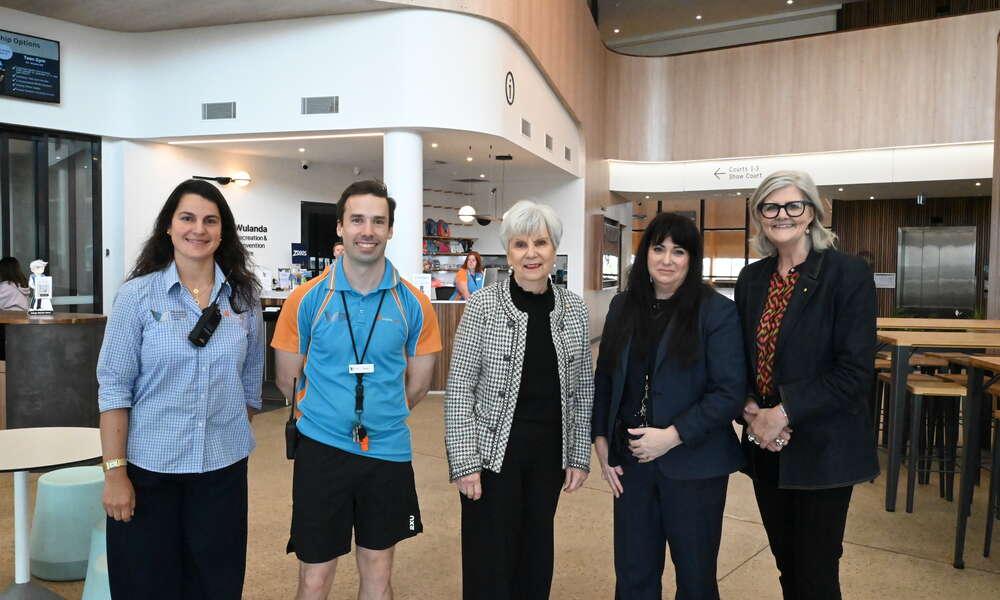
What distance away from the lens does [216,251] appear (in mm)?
2166

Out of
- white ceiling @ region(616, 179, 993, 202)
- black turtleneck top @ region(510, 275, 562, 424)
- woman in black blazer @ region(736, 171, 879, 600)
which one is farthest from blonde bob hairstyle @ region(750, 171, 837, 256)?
white ceiling @ region(616, 179, 993, 202)

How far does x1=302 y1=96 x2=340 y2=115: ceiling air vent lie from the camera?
7.87 metres

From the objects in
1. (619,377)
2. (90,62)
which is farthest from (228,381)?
(90,62)

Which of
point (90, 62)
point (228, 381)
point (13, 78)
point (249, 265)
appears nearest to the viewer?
point (228, 381)

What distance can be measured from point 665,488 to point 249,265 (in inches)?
60.3

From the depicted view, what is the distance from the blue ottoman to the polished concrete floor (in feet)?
0.27

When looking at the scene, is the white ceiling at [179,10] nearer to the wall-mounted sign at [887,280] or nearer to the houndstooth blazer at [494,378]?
the houndstooth blazer at [494,378]

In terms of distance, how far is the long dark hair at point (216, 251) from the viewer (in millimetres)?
2045

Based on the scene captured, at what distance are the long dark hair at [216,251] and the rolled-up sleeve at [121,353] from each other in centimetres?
13

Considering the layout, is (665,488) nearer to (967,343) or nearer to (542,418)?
(542,418)

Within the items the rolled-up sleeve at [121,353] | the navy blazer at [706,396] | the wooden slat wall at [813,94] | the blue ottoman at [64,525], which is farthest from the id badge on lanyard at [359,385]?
the wooden slat wall at [813,94]

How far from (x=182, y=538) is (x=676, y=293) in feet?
5.44

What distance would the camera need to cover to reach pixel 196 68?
8.33m

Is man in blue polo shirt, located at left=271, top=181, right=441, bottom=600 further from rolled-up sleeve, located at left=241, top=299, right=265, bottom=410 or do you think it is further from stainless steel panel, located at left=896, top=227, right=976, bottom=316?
stainless steel panel, located at left=896, top=227, right=976, bottom=316
